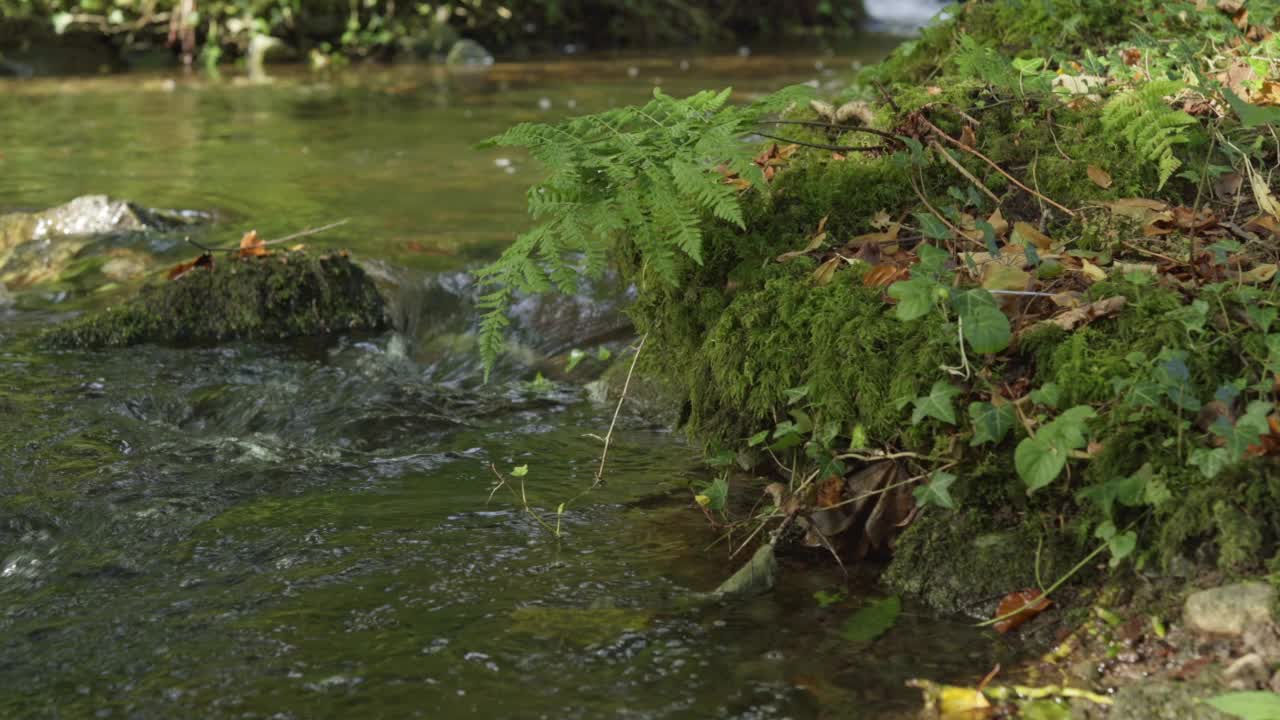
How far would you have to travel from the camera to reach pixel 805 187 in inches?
153

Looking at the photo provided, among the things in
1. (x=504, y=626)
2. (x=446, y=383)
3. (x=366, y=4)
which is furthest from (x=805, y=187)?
(x=366, y=4)

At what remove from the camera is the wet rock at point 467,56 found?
664 inches

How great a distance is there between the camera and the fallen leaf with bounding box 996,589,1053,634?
2861 mm

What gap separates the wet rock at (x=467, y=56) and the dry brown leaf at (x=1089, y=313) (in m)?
14.4

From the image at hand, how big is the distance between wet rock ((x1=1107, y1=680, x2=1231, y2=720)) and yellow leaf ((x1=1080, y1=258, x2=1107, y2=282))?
1113 millimetres

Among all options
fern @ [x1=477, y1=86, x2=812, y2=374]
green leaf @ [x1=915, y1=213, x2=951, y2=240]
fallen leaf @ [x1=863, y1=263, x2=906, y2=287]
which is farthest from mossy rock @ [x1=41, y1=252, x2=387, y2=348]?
green leaf @ [x1=915, y1=213, x2=951, y2=240]

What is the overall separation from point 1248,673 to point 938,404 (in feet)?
2.83

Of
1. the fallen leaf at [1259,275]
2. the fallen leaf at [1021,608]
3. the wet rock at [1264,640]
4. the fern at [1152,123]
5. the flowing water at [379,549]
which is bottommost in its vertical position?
the flowing water at [379,549]

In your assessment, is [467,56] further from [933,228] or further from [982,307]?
[982,307]

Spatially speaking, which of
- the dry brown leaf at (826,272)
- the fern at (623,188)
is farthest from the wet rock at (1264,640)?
the fern at (623,188)

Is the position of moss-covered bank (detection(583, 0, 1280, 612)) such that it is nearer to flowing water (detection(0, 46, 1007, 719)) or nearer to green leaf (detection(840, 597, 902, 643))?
green leaf (detection(840, 597, 902, 643))

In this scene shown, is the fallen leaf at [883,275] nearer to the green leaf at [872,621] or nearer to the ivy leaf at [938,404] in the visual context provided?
the ivy leaf at [938,404]

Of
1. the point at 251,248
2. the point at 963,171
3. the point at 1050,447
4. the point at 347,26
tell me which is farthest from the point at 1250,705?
the point at 347,26

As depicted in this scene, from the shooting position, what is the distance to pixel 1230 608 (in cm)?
256
